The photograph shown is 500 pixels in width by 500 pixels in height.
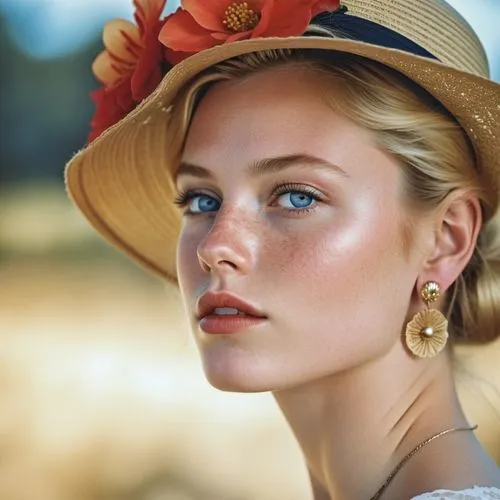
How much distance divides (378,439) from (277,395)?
0.68ft

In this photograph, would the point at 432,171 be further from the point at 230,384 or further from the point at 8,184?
the point at 8,184

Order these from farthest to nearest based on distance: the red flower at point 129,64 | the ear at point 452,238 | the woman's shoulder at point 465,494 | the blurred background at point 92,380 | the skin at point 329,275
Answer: the blurred background at point 92,380
the red flower at point 129,64
the ear at point 452,238
the skin at point 329,275
the woman's shoulder at point 465,494

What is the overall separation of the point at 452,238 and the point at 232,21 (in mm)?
499

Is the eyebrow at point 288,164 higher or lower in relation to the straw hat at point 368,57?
lower

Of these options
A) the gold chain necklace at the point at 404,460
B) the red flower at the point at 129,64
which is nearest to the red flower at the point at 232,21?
the red flower at the point at 129,64

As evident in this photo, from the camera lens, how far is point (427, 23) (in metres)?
1.66

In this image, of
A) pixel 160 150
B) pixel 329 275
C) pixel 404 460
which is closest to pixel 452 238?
pixel 329 275

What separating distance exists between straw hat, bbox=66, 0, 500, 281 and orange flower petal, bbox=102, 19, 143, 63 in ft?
0.38

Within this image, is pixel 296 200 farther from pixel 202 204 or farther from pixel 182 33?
pixel 182 33

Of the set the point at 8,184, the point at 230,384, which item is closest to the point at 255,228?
the point at 230,384

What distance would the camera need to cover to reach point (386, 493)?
5.30 ft

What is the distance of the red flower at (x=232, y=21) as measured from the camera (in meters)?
Result: 1.59

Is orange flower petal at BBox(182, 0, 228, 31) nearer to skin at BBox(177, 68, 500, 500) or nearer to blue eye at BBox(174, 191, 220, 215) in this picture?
skin at BBox(177, 68, 500, 500)

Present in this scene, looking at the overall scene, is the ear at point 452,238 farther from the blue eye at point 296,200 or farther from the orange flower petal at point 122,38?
the orange flower petal at point 122,38
